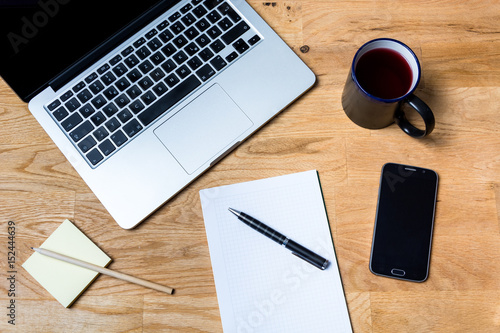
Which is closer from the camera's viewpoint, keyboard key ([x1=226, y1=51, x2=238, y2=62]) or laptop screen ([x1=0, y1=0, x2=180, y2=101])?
laptop screen ([x1=0, y1=0, x2=180, y2=101])

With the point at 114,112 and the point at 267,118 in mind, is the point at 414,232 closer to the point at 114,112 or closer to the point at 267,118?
the point at 267,118

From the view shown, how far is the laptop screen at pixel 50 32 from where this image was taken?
2.18ft

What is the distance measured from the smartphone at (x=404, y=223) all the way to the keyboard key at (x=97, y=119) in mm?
489

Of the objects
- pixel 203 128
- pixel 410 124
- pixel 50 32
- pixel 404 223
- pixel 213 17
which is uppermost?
pixel 50 32

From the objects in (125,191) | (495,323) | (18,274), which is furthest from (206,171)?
(495,323)

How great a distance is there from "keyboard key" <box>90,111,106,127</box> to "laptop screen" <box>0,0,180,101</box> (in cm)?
10

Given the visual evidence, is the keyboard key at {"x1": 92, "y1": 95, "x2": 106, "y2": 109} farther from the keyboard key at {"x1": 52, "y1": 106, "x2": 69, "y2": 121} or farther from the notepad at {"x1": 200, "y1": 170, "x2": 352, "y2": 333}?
the notepad at {"x1": 200, "y1": 170, "x2": 352, "y2": 333}

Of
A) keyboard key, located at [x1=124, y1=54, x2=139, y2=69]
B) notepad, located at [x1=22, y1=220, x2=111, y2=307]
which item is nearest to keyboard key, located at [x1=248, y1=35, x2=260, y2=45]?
keyboard key, located at [x1=124, y1=54, x2=139, y2=69]

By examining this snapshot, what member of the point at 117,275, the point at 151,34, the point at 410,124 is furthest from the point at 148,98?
the point at 410,124

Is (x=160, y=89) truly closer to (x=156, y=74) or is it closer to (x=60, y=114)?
(x=156, y=74)

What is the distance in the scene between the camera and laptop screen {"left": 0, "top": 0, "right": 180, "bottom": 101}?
66 cm

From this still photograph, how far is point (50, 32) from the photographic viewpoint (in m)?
0.72

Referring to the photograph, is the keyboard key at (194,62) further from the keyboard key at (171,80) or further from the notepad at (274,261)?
the notepad at (274,261)

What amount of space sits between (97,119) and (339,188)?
432 millimetres
